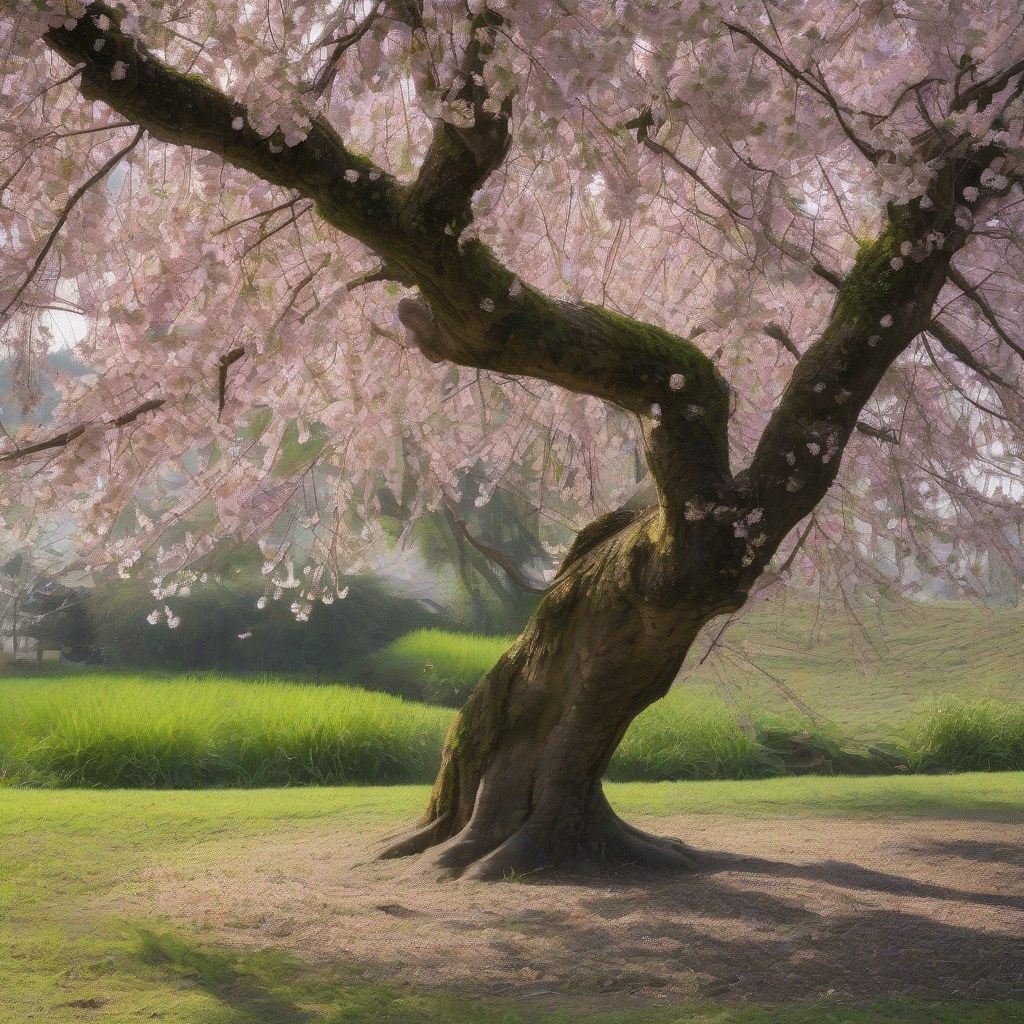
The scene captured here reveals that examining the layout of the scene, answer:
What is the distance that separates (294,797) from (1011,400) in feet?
14.1

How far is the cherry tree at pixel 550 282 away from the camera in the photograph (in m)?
2.81

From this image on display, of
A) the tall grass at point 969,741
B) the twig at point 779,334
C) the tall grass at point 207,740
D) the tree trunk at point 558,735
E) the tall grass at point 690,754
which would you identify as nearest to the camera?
the tree trunk at point 558,735

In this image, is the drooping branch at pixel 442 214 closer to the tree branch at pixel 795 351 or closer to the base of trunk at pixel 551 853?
the tree branch at pixel 795 351

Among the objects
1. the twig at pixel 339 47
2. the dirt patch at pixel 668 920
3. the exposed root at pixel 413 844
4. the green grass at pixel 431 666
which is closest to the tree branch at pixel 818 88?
the twig at pixel 339 47

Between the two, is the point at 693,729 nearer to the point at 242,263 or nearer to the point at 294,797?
the point at 294,797

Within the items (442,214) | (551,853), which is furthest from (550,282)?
(551,853)

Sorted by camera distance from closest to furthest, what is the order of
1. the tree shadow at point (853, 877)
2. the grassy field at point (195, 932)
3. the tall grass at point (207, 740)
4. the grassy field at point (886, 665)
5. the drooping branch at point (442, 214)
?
the grassy field at point (195, 932)
the drooping branch at point (442, 214)
the tree shadow at point (853, 877)
the tall grass at point (207, 740)
the grassy field at point (886, 665)

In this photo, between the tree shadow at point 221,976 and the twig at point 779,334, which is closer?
the tree shadow at point 221,976

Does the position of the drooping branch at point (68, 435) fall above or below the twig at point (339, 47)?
below

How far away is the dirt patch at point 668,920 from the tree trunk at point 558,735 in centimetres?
18

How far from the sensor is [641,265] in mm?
4922

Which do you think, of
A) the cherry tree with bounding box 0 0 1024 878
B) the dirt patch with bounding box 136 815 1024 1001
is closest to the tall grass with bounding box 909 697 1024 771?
the cherry tree with bounding box 0 0 1024 878

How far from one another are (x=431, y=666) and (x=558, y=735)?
706 centimetres

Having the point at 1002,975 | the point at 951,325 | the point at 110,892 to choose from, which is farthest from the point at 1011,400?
the point at 110,892
